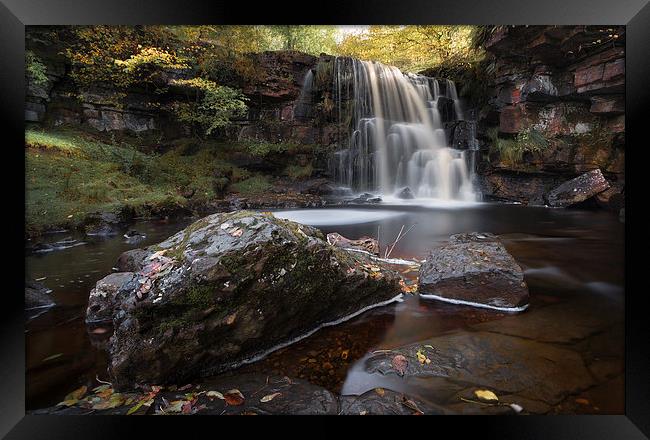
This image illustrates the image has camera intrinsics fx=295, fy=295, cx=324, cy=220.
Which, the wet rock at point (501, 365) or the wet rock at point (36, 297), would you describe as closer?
the wet rock at point (501, 365)

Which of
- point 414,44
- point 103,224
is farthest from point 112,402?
point 414,44

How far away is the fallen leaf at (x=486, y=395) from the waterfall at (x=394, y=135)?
5.63 metres

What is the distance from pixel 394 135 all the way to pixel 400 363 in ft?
25.3

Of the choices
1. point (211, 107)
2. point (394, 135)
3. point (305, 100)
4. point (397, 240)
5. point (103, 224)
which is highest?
point (305, 100)

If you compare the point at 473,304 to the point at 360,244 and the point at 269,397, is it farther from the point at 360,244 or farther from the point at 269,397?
the point at 269,397

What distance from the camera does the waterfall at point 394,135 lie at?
7113 mm

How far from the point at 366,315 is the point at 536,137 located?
7120 millimetres

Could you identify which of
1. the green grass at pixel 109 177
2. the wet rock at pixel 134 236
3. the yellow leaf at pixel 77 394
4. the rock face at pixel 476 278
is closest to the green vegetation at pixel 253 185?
the green grass at pixel 109 177

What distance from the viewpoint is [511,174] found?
268 inches

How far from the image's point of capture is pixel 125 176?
4988 millimetres

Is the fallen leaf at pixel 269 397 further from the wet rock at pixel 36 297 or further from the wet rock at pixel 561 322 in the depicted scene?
the wet rock at pixel 36 297

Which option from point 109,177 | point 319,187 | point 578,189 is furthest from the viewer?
point 319,187

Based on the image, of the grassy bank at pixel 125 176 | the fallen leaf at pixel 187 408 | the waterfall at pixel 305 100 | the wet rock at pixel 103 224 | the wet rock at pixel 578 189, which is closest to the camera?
the fallen leaf at pixel 187 408

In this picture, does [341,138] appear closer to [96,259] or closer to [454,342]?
[96,259]
